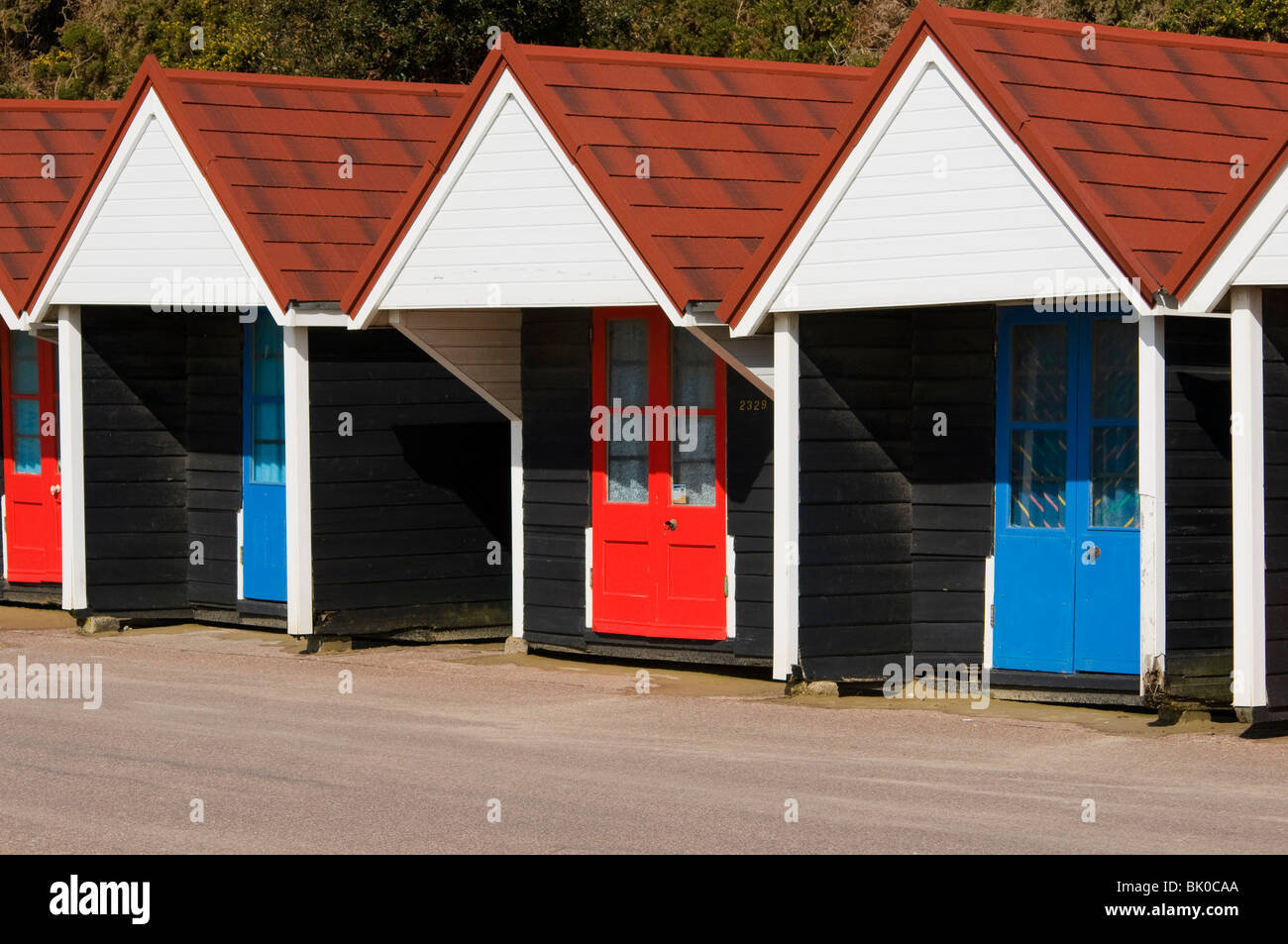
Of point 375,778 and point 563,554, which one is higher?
point 563,554

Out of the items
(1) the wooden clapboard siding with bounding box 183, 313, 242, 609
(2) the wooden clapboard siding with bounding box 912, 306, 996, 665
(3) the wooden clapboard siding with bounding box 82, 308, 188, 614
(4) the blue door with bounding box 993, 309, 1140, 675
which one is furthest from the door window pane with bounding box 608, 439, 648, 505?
(3) the wooden clapboard siding with bounding box 82, 308, 188, 614

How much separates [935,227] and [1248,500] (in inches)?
98.0

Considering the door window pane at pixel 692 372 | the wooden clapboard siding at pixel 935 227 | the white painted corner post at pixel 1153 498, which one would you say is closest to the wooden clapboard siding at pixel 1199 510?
the white painted corner post at pixel 1153 498

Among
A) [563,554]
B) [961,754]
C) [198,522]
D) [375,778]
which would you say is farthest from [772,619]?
[198,522]

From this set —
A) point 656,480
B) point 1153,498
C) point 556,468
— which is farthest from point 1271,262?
point 556,468

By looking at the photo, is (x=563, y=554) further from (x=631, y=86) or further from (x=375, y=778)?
(x=375, y=778)

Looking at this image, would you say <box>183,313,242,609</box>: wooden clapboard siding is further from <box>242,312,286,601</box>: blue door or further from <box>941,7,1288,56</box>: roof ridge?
<box>941,7,1288,56</box>: roof ridge

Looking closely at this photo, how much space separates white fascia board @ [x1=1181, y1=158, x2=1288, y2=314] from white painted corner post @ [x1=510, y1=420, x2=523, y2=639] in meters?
6.17

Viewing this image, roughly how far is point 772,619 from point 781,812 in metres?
4.77

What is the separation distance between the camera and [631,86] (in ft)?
46.0

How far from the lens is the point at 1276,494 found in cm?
1069

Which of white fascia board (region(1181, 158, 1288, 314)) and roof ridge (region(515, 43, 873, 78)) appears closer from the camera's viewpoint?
white fascia board (region(1181, 158, 1288, 314))

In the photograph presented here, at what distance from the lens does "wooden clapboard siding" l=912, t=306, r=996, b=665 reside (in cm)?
1270

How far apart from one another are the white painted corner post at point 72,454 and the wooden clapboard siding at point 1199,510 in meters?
9.60
